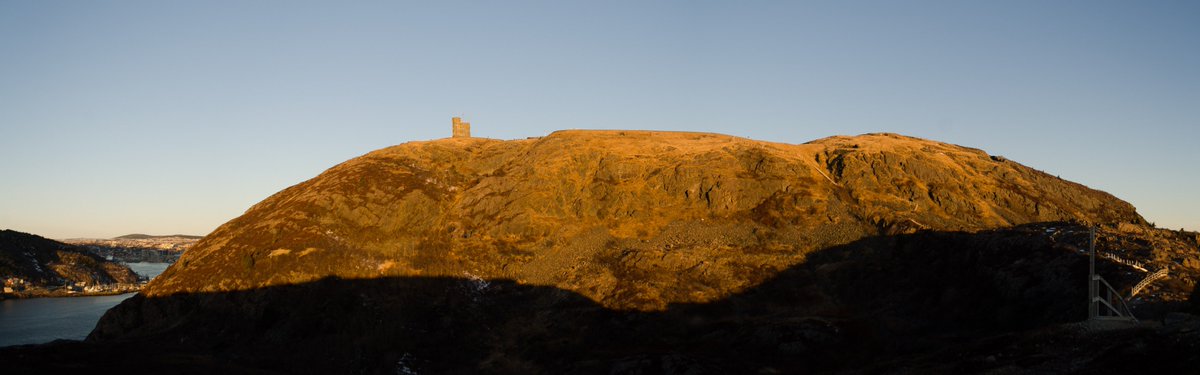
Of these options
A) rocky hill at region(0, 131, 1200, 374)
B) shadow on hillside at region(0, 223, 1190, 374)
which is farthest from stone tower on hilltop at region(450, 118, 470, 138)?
shadow on hillside at region(0, 223, 1190, 374)

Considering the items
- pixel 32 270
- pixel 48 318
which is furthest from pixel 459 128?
pixel 32 270

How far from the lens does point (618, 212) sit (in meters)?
96.1

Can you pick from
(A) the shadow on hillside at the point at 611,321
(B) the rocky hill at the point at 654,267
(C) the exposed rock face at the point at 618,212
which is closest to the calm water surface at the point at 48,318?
(C) the exposed rock face at the point at 618,212

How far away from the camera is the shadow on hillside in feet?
196

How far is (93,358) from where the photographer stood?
60.1m

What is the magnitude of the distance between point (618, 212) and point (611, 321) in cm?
2546

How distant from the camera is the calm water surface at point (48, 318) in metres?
109

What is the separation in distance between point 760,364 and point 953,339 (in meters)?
15.1

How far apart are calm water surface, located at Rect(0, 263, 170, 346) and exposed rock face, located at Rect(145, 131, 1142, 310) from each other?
37530mm

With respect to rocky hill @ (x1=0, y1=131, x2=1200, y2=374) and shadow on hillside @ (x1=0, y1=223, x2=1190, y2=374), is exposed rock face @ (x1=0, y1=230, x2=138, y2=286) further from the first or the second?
shadow on hillside @ (x1=0, y1=223, x2=1190, y2=374)

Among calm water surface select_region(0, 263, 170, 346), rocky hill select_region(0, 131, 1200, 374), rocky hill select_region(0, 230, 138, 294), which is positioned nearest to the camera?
rocky hill select_region(0, 131, 1200, 374)

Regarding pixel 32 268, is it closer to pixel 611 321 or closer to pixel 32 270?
pixel 32 270

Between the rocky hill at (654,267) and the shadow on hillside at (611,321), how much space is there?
269 millimetres

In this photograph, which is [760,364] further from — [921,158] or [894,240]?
[921,158]
